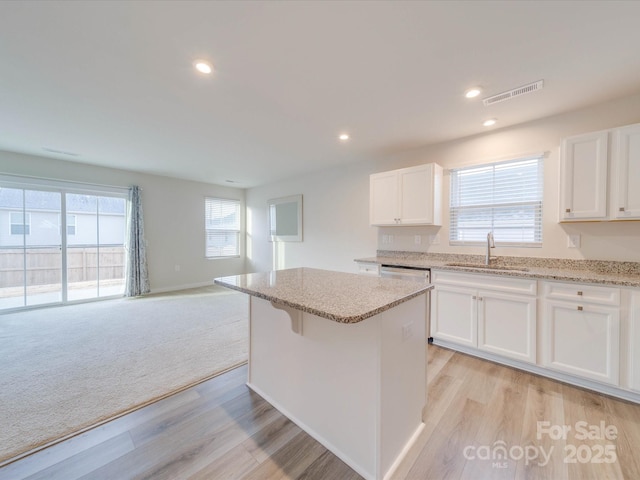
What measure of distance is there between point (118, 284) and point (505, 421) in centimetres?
616

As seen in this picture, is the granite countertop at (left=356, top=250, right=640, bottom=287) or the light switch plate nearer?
the granite countertop at (left=356, top=250, right=640, bottom=287)

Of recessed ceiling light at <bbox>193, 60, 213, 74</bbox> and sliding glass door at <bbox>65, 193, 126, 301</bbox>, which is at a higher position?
recessed ceiling light at <bbox>193, 60, 213, 74</bbox>

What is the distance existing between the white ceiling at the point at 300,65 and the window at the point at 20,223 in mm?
1540

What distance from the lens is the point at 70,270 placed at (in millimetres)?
4414

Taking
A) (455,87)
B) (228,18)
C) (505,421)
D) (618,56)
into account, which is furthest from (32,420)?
(618,56)

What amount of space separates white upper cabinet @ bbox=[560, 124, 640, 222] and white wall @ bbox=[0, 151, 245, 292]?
245 inches

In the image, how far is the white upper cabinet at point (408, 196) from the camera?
123 inches

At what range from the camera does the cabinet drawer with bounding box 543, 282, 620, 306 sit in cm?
193

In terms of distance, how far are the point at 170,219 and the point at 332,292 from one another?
5.26 meters

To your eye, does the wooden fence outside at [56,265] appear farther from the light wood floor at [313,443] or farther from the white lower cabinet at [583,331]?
the white lower cabinet at [583,331]

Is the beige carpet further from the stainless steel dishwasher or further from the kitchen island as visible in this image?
the stainless steel dishwasher

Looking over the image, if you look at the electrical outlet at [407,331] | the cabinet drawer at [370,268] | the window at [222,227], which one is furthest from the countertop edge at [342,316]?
the window at [222,227]

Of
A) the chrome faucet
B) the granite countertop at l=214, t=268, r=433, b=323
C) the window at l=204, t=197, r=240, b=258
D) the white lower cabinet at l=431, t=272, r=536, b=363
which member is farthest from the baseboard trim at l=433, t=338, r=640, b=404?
the window at l=204, t=197, r=240, b=258

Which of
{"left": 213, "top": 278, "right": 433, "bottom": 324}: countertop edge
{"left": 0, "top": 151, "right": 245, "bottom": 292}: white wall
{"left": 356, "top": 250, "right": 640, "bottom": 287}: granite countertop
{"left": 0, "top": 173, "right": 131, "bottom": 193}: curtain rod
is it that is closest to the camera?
{"left": 213, "top": 278, "right": 433, "bottom": 324}: countertop edge
